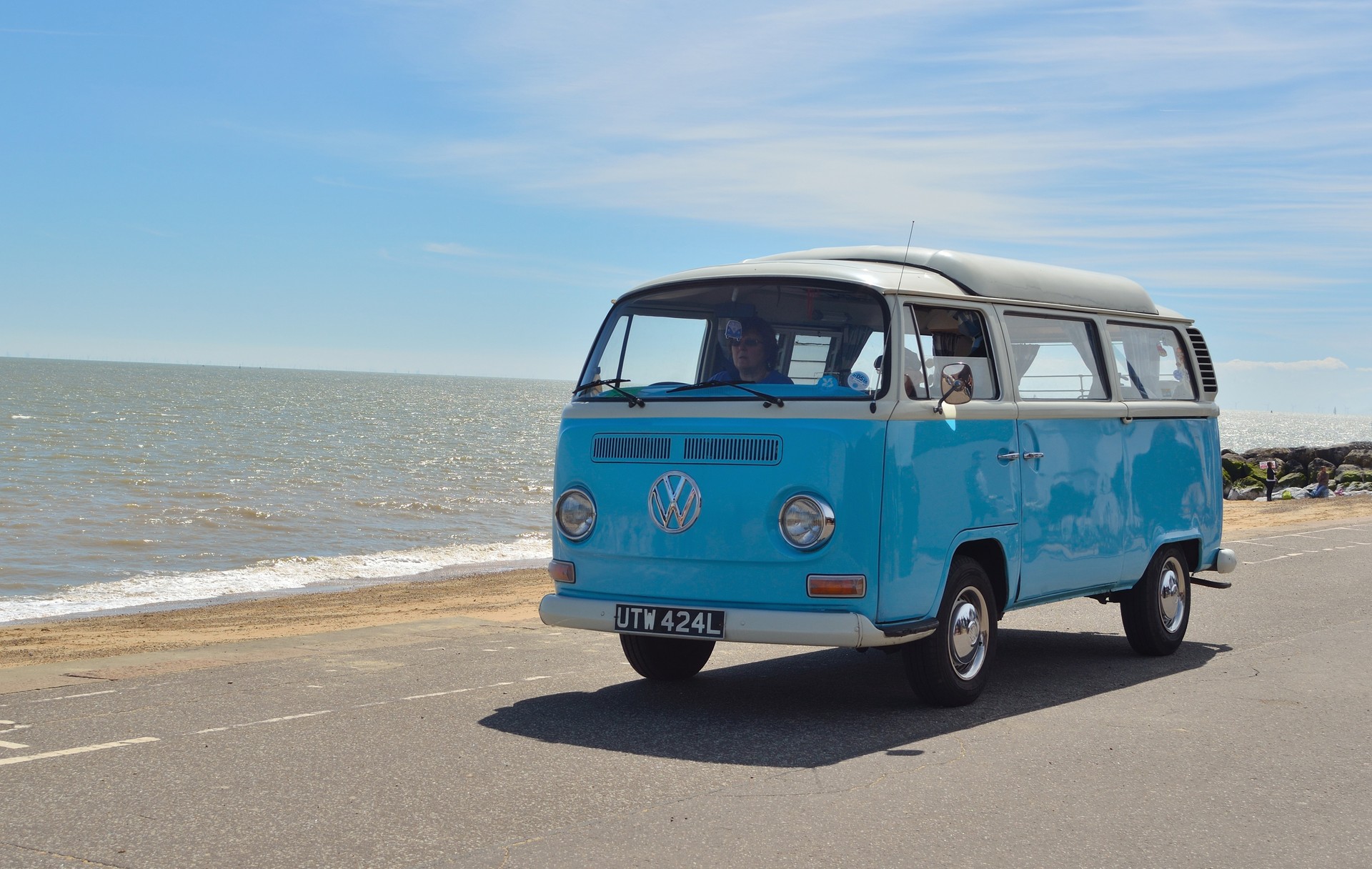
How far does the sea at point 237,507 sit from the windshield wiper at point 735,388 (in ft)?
40.8

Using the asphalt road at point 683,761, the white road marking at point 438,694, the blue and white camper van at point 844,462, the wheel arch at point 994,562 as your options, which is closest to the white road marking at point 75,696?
the asphalt road at point 683,761

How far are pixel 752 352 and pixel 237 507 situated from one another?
24.9 meters

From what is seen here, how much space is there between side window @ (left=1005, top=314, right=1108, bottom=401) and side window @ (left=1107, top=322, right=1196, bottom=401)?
326mm

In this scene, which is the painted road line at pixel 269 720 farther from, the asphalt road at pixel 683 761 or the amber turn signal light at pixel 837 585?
the amber turn signal light at pixel 837 585

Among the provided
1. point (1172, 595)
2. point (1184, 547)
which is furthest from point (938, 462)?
point (1184, 547)

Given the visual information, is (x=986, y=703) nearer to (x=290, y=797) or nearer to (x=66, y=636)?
(x=290, y=797)

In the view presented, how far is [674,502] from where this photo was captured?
7.04 metres

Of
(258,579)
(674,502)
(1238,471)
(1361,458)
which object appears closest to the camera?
(674,502)

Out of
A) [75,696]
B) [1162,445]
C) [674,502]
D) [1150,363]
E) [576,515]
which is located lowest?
[75,696]

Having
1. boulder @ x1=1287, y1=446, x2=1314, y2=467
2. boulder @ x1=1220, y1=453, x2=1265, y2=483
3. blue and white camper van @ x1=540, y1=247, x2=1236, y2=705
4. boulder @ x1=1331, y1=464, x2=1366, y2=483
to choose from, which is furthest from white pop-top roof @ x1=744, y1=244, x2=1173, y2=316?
boulder @ x1=1287, y1=446, x2=1314, y2=467

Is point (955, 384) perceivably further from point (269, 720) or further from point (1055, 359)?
point (269, 720)

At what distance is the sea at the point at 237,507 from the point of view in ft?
67.6

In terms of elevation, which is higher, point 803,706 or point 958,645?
point 958,645

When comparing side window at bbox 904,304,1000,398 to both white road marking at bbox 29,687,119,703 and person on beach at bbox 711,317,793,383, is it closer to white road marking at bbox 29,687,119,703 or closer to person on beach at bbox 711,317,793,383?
person on beach at bbox 711,317,793,383
